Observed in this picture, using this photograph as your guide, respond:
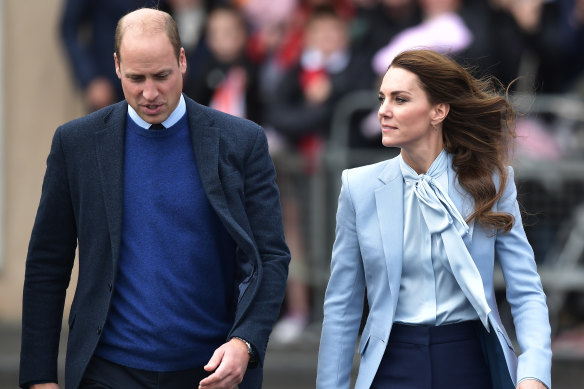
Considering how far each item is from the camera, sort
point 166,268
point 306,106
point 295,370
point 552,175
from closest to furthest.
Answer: point 166,268 < point 295,370 < point 552,175 < point 306,106

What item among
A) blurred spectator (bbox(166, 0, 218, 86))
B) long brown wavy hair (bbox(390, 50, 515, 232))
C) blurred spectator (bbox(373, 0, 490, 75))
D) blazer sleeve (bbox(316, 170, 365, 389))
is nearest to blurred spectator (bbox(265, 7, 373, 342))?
blurred spectator (bbox(373, 0, 490, 75))

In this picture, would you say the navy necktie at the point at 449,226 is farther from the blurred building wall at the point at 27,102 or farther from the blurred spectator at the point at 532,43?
the blurred building wall at the point at 27,102

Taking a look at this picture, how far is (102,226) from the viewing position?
461cm

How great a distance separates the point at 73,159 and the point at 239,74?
4.71 meters

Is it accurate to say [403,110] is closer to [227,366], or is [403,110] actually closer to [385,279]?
[385,279]

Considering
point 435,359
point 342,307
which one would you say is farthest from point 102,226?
point 435,359

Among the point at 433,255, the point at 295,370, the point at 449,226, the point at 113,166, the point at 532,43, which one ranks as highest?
the point at 532,43

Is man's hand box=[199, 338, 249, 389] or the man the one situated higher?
the man

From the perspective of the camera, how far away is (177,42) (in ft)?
14.8

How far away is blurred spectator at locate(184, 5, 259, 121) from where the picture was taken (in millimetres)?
9289

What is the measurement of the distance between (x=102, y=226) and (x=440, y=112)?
1.33 meters

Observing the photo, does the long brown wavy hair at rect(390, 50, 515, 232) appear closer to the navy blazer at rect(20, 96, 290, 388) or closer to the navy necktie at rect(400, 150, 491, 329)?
the navy necktie at rect(400, 150, 491, 329)

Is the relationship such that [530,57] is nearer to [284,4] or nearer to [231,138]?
[284,4]

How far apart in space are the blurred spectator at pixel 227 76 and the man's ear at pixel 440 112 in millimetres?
4561
